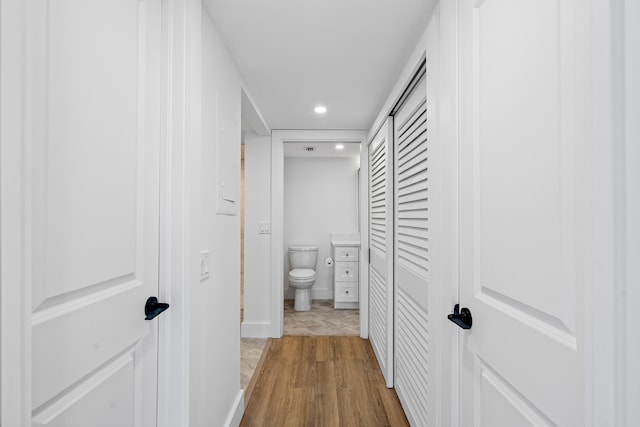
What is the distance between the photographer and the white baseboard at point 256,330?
11.0 ft

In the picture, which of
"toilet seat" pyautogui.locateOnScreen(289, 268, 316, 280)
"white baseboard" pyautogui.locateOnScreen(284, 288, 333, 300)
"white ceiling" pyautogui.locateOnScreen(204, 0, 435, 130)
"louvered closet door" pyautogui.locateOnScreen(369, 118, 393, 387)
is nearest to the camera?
"white ceiling" pyautogui.locateOnScreen(204, 0, 435, 130)

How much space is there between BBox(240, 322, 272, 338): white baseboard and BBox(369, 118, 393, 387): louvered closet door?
1.07 meters

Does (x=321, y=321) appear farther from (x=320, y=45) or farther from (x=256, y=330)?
(x=320, y=45)

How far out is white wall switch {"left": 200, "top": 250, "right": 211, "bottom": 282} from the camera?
4.47 feet

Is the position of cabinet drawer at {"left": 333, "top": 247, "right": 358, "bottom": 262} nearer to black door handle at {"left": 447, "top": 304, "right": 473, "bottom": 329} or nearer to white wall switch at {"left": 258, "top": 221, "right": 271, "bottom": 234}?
white wall switch at {"left": 258, "top": 221, "right": 271, "bottom": 234}

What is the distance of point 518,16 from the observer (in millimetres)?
801

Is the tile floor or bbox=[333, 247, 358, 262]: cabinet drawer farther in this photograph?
bbox=[333, 247, 358, 262]: cabinet drawer

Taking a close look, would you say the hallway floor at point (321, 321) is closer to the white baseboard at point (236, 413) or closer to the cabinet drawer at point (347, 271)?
the cabinet drawer at point (347, 271)

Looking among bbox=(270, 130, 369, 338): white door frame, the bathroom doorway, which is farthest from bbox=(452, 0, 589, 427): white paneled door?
the bathroom doorway

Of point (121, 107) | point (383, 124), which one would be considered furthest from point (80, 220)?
point (383, 124)

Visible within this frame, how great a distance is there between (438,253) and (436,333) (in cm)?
33

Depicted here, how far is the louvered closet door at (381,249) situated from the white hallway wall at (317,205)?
5.56ft

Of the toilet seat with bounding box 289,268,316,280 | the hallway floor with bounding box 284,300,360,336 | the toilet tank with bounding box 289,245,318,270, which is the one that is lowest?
the hallway floor with bounding box 284,300,360,336

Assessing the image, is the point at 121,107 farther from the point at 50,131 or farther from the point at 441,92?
the point at 441,92
